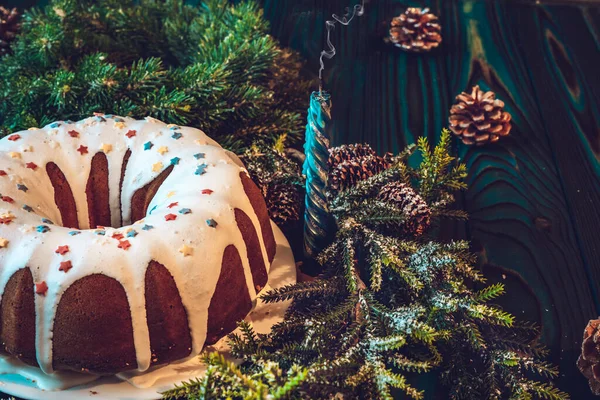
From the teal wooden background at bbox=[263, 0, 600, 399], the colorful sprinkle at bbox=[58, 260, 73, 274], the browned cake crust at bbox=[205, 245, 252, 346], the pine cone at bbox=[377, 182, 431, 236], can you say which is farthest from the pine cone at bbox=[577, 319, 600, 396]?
the colorful sprinkle at bbox=[58, 260, 73, 274]

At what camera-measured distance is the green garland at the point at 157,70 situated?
6.13ft

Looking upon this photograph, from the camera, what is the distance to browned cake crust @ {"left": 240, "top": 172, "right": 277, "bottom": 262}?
1.56 meters

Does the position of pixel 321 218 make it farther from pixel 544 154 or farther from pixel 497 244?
pixel 544 154

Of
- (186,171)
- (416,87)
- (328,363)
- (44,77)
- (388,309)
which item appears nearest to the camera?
(328,363)

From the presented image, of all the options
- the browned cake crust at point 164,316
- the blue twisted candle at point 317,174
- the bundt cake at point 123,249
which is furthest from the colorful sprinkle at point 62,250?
the blue twisted candle at point 317,174

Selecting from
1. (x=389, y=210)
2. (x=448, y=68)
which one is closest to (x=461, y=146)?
(x=448, y=68)

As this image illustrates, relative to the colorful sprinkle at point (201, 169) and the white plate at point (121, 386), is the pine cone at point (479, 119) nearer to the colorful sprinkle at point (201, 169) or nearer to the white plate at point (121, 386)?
the colorful sprinkle at point (201, 169)

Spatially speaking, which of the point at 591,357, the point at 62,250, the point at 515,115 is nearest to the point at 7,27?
the point at 62,250

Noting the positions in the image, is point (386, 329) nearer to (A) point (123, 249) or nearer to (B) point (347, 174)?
(B) point (347, 174)

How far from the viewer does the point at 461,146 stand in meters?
2.07

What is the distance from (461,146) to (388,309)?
769 mm

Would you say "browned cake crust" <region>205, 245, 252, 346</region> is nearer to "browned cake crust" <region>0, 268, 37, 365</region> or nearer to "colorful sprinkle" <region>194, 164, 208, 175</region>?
"colorful sprinkle" <region>194, 164, 208, 175</region>

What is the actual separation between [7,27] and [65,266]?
1144 mm

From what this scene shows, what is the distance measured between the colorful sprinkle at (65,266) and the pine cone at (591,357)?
37.2 inches
